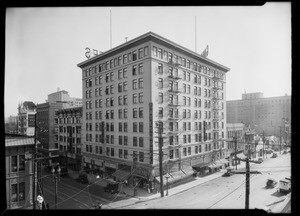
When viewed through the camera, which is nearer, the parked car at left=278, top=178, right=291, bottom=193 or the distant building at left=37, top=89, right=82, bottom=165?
the parked car at left=278, top=178, right=291, bottom=193

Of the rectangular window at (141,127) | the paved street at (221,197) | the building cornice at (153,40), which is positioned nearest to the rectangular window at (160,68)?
the building cornice at (153,40)

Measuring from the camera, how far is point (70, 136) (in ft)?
113

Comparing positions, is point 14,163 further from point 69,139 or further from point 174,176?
point 69,139

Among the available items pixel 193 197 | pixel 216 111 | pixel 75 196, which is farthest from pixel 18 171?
pixel 216 111

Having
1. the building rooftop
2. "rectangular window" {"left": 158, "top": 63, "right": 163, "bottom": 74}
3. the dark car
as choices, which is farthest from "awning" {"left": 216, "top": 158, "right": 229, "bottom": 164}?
the building rooftop

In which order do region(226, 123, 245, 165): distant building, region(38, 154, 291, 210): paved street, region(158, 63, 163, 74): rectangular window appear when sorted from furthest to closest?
region(226, 123, 245, 165): distant building
region(158, 63, 163, 74): rectangular window
region(38, 154, 291, 210): paved street

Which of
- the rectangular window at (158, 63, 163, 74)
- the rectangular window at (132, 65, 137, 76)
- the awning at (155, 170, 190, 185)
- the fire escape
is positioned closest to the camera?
the awning at (155, 170, 190, 185)

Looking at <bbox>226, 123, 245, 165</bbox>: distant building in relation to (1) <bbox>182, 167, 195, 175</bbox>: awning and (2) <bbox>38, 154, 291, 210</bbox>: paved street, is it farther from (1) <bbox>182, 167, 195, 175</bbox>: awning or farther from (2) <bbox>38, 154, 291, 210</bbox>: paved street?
(1) <bbox>182, 167, 195, 175</bbox>: awning

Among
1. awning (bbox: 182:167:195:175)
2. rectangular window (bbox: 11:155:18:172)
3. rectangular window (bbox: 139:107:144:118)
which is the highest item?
rectangular window (bbox: 139:107:144:118)

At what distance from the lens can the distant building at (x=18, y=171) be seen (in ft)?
47.9

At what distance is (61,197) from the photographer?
69.1 feet

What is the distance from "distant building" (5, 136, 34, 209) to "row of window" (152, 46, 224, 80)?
16.0m

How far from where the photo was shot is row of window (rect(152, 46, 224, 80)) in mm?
21528

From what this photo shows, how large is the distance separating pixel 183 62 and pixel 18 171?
856 inches
